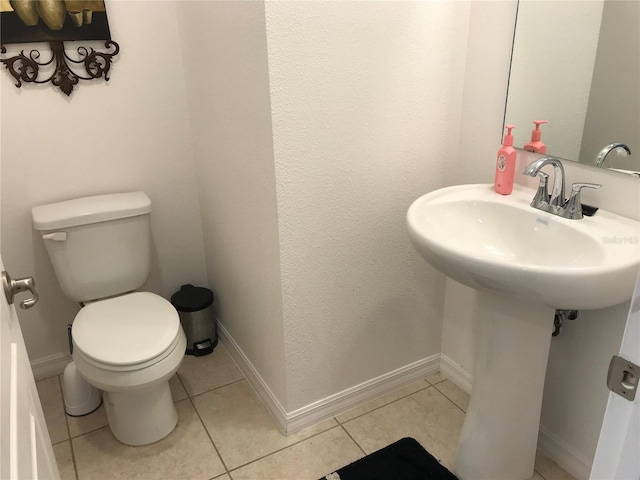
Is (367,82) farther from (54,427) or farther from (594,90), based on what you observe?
(54,427)

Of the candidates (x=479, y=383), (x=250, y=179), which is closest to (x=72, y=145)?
(x=250, y=179)

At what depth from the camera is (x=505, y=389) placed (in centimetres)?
155

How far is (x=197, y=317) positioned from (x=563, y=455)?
A: 151cm

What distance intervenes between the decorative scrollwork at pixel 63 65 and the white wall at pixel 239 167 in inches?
12.2

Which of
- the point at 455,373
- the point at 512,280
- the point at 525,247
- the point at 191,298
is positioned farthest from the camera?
the point at 191,298

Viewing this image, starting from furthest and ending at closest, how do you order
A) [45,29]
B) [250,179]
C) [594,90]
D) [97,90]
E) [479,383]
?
[97,90] < [45,29] < [250,179] < [479,383] < [594,90]

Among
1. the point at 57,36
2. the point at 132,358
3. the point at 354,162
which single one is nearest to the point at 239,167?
the point at 354,162

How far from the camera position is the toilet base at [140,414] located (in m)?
1.85

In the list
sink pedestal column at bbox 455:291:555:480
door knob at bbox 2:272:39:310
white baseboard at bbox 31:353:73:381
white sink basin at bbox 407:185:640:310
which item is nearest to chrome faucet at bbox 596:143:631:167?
white sink basin at bbox 407:185:640:310

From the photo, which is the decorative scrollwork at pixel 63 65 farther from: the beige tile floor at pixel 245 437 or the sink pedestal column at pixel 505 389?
the sink pedestal column at pixel 505 389

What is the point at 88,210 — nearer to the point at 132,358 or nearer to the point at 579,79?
the point at 132,358

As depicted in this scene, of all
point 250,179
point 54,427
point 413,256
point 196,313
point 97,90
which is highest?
point 97,90

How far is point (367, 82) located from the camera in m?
1.62

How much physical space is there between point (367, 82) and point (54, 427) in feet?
5.55
